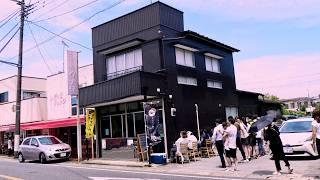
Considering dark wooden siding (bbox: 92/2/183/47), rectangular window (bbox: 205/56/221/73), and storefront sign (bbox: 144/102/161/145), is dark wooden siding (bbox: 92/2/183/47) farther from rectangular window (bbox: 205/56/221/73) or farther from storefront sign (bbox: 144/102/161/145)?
storefront sign (bbox: 144/102/161/145)

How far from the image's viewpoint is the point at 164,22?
22172 millimetres

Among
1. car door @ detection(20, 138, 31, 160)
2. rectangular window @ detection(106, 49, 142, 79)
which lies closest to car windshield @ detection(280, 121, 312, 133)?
rectangular window @ detection(106, 49, 142, 79)

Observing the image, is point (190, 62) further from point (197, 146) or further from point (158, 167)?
point (158, 167)

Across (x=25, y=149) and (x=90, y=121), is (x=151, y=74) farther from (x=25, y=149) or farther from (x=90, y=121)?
(x=25, y=149)

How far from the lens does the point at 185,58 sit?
23656mm

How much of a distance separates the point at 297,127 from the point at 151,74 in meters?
7.34

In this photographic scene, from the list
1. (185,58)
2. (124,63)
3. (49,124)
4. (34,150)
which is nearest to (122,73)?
(124,63)

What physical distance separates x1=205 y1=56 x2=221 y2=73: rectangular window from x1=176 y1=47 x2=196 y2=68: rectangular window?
1831 mm

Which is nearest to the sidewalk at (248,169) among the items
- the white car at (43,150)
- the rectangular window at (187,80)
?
the rectangular window at (187,80)

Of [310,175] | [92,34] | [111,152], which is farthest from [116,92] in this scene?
[310,175]

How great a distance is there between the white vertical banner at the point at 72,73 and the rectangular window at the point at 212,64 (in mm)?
7977

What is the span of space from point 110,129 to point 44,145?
4171mm

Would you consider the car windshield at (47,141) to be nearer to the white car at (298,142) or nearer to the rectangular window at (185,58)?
the rectangular window at (185,58)

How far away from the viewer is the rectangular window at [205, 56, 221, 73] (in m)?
26.0
